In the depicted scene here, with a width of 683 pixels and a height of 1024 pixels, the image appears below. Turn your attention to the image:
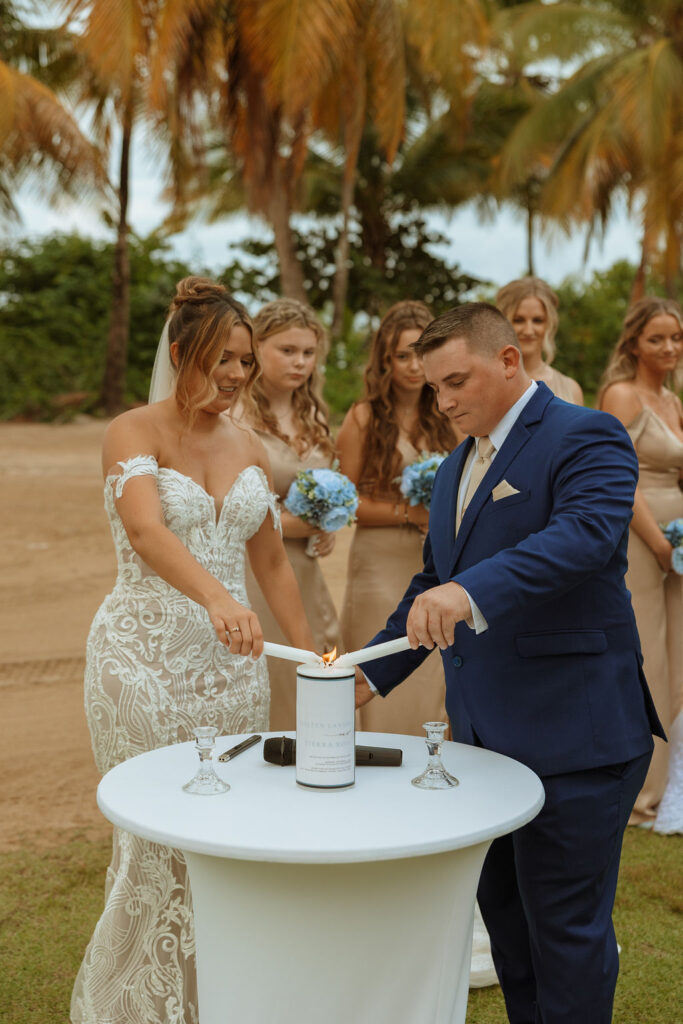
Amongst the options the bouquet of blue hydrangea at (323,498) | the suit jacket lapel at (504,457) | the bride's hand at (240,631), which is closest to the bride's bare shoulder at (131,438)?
the bride's hand at (240,631)

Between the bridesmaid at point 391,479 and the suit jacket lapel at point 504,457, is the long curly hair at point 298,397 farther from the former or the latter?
the suit jacket lapel at point 504,457

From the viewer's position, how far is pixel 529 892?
8.93ft

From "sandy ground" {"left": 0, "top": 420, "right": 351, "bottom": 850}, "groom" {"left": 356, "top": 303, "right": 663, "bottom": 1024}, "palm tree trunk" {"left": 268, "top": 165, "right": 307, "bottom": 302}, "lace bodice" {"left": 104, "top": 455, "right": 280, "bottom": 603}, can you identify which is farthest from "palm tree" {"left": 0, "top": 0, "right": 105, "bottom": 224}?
"groom" {"left": 356, "top": 303, "right": 663, "bottom": 1024}

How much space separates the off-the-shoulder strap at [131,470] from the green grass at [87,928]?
187 centimetres

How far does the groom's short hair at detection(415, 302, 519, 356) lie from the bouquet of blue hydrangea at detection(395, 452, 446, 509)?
2024mm

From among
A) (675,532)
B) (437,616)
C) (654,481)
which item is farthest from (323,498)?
(437,616)

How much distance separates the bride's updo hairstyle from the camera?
3.30 meters

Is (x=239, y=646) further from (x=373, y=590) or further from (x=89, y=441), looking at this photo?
(x=89, y=441)

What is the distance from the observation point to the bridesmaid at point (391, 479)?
511 cm

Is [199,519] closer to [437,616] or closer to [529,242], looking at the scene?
[437,616]

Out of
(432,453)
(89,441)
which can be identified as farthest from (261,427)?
(89,441)

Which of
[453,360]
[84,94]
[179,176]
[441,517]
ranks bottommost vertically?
[441,517]

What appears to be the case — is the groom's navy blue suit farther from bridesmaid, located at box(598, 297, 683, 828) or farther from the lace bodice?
bridesmaid, located at box(598, 297, 683, 828)

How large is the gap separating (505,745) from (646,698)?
1.26 feet
